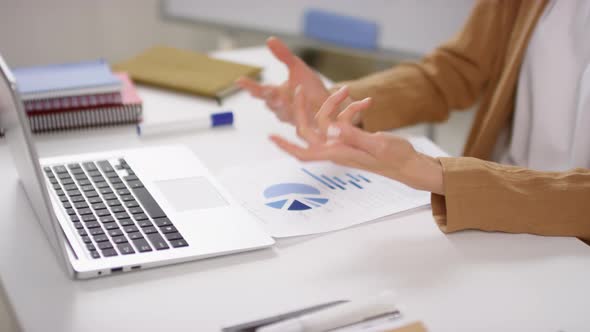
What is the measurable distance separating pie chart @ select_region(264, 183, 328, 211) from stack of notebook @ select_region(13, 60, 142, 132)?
35 centimetres

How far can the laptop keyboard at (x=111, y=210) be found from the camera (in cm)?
69

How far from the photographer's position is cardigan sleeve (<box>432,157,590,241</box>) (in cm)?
77

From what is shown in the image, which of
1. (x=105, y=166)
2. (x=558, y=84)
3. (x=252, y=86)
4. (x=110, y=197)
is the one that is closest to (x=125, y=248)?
(x=110, y=197)

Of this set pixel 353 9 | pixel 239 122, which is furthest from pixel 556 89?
pixel 353 9

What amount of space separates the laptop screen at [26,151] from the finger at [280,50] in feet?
1.36

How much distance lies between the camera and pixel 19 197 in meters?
0.82

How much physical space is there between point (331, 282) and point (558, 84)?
62 cm

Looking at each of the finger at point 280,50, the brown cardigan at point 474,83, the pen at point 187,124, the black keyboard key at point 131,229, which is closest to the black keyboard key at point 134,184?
the black keyboard key at point 131,229

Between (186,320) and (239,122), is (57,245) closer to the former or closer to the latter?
(186,320)

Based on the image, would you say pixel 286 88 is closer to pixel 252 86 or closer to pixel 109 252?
pixel 252 86

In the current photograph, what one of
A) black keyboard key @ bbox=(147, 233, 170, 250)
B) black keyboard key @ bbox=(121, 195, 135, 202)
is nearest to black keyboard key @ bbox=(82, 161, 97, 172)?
black keyboard key @ bbox=(121, 195, 135, 202)

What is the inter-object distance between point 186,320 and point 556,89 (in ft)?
2.49

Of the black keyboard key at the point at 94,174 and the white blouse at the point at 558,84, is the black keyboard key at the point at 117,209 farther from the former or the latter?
the white blouse at the point at 558,84

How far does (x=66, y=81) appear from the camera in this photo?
1.05 m
